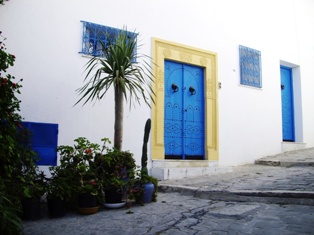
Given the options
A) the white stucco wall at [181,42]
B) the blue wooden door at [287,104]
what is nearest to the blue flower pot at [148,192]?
the white stucco wall at [181,42]

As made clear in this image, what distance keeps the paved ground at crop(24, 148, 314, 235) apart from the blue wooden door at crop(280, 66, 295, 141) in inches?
139

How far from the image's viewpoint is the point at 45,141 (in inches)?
171

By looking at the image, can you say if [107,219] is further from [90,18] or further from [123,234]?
[90,18]

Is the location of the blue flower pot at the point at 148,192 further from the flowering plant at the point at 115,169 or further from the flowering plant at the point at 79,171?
the flowering plant at the point at 79,171

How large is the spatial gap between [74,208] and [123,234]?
114cm

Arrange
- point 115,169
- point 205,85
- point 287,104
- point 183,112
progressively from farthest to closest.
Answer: point 287,104 → point 205,85 → point 183,112 → point 115,169

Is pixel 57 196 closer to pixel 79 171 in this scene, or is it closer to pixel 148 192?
pixel 79 171

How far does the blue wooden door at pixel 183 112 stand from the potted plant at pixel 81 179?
7.46 feet

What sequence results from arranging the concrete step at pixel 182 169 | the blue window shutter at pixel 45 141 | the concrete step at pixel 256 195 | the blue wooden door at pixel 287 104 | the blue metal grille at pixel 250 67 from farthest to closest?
the blue wooden door at pixel 287 104 < the blue metal grille at pixel 250 67 < the concrete step at pixel 182 169 < the blue window shutter at pixel 45 141 < the concrete step at pixel 256 195

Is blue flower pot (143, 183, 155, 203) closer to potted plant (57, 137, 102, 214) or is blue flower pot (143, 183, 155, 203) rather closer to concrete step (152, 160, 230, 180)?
potted plant (57, 137, 102, 214)

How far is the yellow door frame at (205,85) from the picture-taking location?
544 cm

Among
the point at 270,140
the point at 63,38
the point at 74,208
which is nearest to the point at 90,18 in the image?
the point at 63,38

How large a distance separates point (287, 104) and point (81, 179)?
630 centimetres

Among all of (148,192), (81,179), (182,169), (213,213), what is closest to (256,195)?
(213,213)
